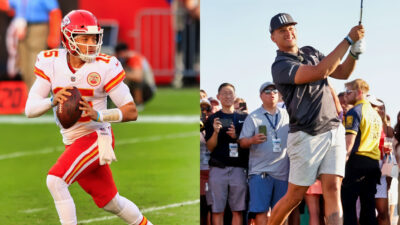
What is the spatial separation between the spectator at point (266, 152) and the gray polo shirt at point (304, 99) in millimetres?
609

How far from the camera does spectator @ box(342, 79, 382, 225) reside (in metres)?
8.02

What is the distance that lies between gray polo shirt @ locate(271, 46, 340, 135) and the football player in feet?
3.69

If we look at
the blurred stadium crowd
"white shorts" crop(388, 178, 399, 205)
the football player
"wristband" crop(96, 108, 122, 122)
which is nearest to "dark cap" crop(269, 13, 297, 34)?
the football player

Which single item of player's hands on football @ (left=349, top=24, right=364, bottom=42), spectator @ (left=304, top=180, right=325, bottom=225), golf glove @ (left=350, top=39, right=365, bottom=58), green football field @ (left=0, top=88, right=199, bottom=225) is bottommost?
green football field @ (left=0, top=88, right=199, bottom=225)

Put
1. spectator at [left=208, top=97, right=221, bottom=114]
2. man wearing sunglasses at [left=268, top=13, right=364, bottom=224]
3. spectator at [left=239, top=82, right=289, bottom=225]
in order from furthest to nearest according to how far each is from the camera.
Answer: spectator at [left=208, top=97, right=221, bottom=114]
spectator at [left=239, top=82, right=289, bottom=225]
man wearing sunglasses at [left=268, top=13, right=364, bottom=224]

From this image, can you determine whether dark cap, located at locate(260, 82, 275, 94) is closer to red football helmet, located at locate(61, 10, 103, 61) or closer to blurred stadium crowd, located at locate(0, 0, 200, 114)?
red football helmet, located at locate(61, 10, 103, 61)

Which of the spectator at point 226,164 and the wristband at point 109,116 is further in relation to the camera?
the spectator at point 226,164

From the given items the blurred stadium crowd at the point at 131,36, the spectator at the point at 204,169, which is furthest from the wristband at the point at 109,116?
the blurred stadium crowd at the point at 131,36

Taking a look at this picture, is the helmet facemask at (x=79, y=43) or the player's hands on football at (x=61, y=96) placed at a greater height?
the helmet facemask at (x=79, y=43)

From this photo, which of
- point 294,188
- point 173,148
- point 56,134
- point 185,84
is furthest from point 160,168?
point 185,84

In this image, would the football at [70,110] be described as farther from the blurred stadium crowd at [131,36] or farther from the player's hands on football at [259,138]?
the blurred stadium crowd at [131,36]

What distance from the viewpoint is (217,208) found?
320 inches

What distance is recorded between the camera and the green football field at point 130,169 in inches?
380

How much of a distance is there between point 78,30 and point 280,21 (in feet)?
4.95
